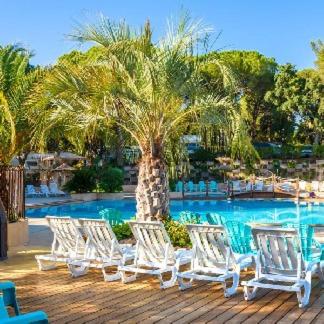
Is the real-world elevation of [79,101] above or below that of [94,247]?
above

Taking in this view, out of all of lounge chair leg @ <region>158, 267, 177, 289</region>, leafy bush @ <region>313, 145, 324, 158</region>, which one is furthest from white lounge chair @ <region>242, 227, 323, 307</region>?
leafy bush @ <region>313, 145, 324, 158</region>

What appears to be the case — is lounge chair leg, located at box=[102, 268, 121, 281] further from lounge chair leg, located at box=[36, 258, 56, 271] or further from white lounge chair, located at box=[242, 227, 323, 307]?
white lounge chair, located at box=[242, 227, 323, 307]

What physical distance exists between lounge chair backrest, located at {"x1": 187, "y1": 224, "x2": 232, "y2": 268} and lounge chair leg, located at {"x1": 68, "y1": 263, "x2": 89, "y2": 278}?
1.75 metres

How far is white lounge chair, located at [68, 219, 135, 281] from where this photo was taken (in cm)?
764

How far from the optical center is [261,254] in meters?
6.54

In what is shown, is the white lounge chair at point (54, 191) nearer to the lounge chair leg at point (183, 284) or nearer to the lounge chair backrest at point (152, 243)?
the lounge chair backrest at point (152, 243)

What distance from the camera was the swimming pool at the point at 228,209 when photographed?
2041 centimetres

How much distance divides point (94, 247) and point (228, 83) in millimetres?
3921

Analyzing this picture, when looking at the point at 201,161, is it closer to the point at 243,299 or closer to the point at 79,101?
the point at 79,101

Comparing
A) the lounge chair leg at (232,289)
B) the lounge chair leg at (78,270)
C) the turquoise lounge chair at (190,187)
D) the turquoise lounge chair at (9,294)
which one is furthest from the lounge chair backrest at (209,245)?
the turquoise lounge chair at (190,187)

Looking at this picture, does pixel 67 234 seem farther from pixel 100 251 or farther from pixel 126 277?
pixel 126 277

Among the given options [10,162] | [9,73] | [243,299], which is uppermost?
[9,73]

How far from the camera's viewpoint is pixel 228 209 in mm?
23344

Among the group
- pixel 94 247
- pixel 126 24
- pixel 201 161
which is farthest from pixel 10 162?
pixel 201 161
